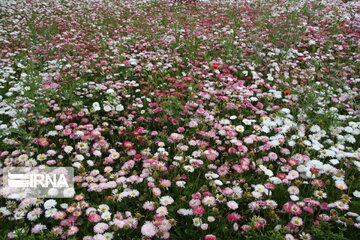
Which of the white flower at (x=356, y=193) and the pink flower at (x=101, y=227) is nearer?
the pink flower at (x=101, y=227)

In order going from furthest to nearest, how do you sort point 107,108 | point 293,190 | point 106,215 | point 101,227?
point 107,108
point 293,190
point 106,215
point 101,227

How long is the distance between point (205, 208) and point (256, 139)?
1155 mm

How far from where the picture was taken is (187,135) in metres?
3.35

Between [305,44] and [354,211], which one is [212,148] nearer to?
[354,211]

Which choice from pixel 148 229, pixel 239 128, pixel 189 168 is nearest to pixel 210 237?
pixel 148 229

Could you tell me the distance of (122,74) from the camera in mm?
4742

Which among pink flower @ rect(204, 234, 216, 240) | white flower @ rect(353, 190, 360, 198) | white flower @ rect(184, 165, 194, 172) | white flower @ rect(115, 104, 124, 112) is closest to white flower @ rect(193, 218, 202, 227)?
pink flower @ rect(204, 234, 216, 240)

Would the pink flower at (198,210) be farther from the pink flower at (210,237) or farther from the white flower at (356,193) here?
the white flower at (356,193)

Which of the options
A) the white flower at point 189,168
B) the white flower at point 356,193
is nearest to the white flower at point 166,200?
the white flower at point 189,168

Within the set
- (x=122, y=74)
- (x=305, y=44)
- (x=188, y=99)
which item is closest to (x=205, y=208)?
(x=188, y=99)

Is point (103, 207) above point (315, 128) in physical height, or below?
below

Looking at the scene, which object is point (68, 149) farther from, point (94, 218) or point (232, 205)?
point (232, 205)

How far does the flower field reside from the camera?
226cm

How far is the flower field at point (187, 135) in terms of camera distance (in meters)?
2.26
